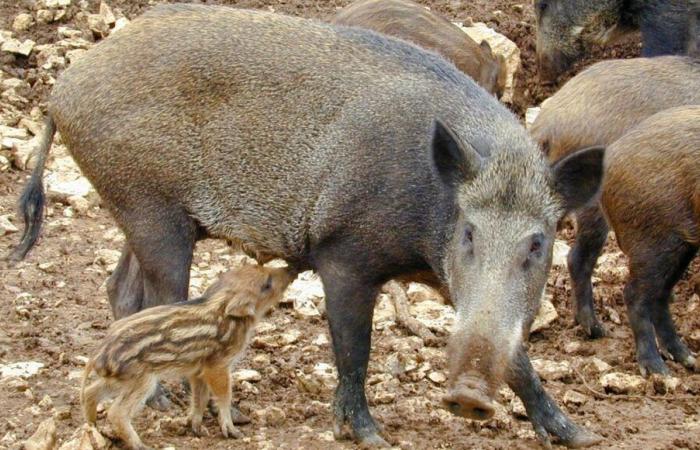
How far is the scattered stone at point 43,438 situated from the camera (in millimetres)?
5032

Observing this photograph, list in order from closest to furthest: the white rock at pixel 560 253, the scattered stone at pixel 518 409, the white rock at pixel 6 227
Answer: the scattered stone at pixel 518 409
the white rock at pixel 6 227
the white rock at pixel 560 253

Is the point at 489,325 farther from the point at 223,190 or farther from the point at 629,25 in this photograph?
the point at 629,25

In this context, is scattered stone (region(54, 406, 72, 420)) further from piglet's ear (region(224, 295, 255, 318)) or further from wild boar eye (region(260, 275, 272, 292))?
wild boar eye (region(260, 275, 272, 292))

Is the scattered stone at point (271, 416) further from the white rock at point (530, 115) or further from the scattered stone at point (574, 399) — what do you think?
the white rock at point (530, 115)

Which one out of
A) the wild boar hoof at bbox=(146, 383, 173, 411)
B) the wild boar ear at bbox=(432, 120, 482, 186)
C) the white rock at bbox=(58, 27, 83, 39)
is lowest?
the white rock at bbox=(58, 27, 83, 39)

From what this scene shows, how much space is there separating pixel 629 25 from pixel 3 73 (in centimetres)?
453

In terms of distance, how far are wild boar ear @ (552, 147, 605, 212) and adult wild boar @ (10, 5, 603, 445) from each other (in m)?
0.24

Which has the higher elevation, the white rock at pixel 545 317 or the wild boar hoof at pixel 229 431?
the wild boar hoof at pixel 229 431

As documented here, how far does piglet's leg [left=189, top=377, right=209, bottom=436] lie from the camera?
Result: 17.8ft

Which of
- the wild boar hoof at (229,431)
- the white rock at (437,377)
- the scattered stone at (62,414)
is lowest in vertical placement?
the scattered stone at (62,414)

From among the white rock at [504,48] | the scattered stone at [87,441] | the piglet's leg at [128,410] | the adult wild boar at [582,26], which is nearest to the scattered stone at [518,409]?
the piglet's leg at [128,410]

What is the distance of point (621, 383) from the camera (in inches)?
242

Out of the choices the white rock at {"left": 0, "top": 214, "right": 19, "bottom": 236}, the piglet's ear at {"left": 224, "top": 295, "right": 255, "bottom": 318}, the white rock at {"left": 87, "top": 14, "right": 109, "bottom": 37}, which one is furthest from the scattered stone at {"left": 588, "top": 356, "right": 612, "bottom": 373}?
the white rock at {"left": 87, "top": 14, "right": 109, "bottom": 37}

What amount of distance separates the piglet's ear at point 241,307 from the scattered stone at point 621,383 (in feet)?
5.80
